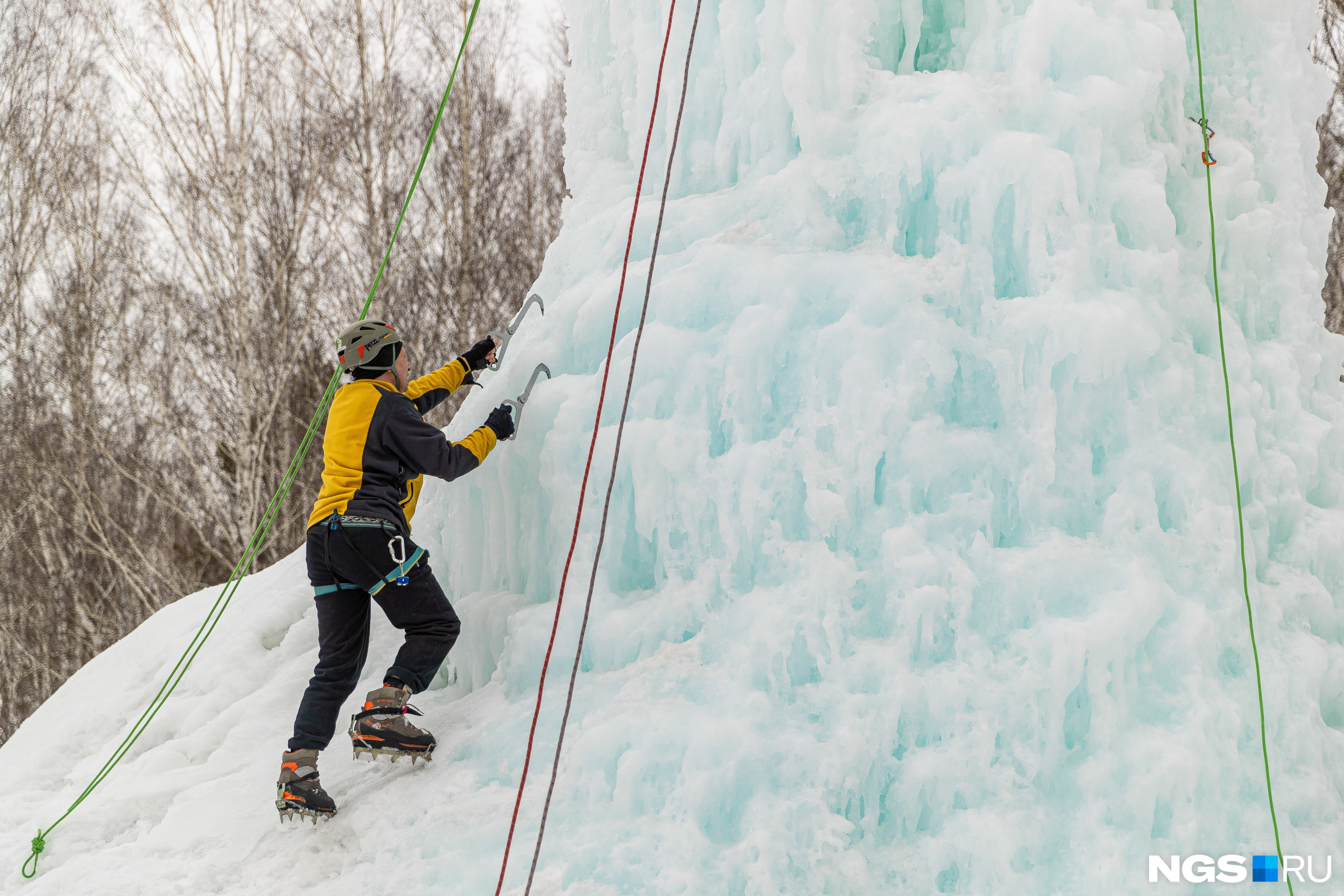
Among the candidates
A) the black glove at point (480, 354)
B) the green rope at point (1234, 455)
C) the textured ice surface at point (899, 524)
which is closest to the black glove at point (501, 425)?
the textured ice surface at point (899, 524)

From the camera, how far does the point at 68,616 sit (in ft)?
39.8

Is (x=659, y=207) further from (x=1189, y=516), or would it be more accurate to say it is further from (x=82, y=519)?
(x=82, y=519)

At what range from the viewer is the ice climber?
10.4ft

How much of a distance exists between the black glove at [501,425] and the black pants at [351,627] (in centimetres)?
49

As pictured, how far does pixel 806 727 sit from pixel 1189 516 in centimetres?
141

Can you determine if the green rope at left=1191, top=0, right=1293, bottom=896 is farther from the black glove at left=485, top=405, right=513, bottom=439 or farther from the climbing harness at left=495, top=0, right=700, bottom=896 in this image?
the black glove at left=485, top=405, right=513, bottom=439

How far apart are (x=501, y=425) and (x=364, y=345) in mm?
534

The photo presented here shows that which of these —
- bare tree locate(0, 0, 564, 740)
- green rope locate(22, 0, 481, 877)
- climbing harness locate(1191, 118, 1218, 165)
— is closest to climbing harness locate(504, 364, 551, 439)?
green rope locate(22, 0, 481, 877)

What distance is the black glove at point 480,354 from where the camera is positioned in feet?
12.1

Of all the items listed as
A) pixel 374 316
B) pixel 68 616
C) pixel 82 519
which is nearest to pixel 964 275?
pixel 374 316

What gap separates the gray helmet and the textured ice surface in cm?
64

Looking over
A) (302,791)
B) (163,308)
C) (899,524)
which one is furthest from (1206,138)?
(163,308)

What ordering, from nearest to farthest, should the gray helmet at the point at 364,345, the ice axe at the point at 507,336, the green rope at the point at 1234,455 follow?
the green rope at the point at 1234,455 < the gray helmet at the point at 364,345 < the ice axe at the point at 507,336

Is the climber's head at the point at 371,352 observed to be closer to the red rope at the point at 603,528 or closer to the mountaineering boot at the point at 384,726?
the red rope at the point at 603,528
